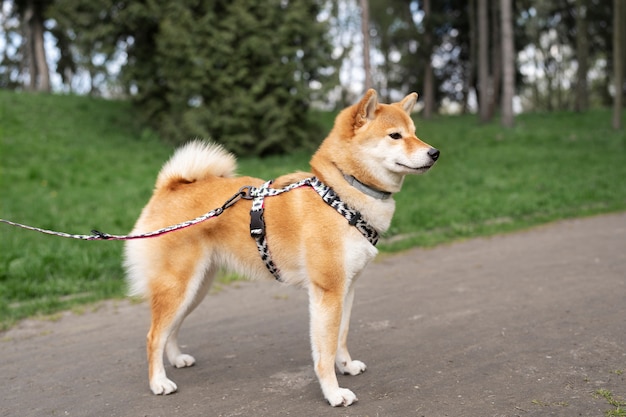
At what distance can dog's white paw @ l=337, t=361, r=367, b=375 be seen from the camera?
420 centimetres

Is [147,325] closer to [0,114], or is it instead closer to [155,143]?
[155,143]

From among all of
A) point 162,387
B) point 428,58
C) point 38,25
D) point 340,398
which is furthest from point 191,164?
point 38,25

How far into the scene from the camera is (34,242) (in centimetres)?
859

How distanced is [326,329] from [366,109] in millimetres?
1498

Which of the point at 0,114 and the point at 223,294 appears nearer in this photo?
the point at 223,294

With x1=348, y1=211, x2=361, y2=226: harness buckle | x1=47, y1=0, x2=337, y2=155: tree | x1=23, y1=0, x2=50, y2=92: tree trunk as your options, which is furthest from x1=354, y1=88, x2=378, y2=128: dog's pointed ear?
x1=23, y1=0, x2=50, y2=92: tree trunk

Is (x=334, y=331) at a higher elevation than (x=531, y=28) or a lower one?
lower

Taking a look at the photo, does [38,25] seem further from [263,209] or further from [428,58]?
[263,209]

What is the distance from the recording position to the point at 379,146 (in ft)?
12.4

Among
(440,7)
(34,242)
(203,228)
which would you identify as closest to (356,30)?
(440,7)

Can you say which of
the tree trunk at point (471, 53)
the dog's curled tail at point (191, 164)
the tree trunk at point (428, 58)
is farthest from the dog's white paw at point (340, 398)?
the tree trunk at point (471, 53)

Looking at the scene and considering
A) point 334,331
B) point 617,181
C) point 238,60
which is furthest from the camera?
point 238,60

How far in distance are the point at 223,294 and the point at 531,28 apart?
1309 inches

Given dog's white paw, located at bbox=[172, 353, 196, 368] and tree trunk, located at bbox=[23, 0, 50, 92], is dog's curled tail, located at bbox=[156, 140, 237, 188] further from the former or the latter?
tree trunk, located at bbox=[23, 0, 50, 92]
